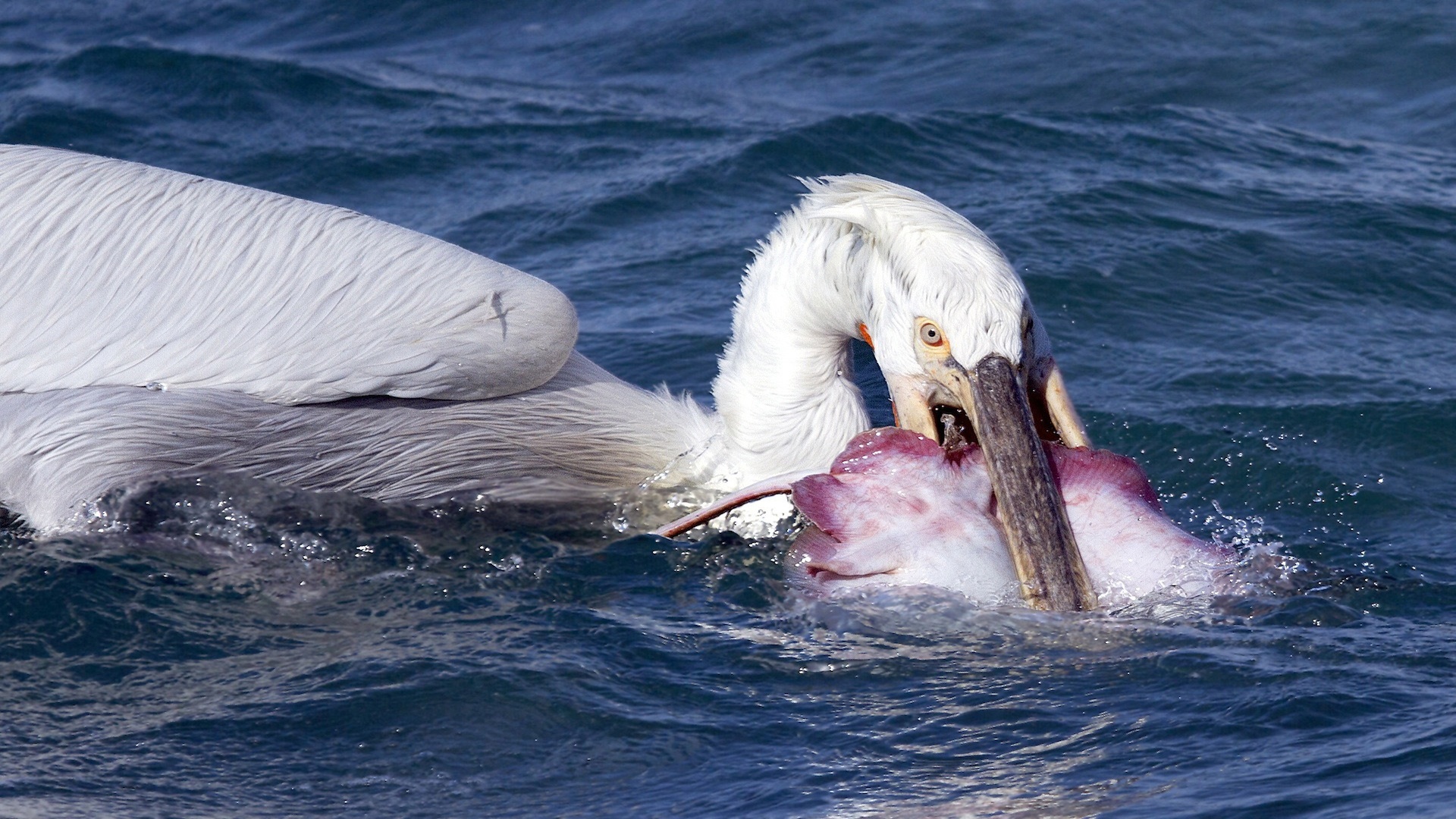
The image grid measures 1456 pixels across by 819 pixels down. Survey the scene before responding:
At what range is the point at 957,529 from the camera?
3.19 m

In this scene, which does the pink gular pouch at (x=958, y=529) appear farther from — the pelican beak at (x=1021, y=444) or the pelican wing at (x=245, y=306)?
the pelican wing at (x=245, y=306)

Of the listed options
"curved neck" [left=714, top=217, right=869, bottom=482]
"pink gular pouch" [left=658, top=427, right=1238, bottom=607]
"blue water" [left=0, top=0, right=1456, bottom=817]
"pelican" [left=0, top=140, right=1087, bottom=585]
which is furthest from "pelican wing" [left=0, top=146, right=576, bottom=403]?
"pink gular pouch" [left=658, top=427, right=1238, bottom=607]

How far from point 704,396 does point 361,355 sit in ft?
4.94

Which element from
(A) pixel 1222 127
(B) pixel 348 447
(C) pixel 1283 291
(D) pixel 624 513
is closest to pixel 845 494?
(D) pixel 624 513

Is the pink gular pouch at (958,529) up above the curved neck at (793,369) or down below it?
below

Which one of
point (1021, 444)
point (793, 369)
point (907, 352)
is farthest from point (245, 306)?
point (1021, 444)

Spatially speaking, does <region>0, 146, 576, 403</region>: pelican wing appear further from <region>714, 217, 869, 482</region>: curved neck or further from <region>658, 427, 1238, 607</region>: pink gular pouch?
<region>658, 427, 1238, 607</region>: pink gular pouch

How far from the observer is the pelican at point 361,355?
3502 millimetres

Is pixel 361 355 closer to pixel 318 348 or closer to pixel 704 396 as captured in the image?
pixel 318 348

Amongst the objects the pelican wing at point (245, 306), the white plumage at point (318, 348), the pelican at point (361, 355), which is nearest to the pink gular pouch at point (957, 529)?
the pelican at point (361, 355)

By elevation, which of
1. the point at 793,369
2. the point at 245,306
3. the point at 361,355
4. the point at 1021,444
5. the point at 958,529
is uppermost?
the point at 245,306

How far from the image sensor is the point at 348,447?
12.2 feet

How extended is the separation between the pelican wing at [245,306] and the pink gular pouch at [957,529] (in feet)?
2.65

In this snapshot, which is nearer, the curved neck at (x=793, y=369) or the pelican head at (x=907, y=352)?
the pelican head at (x=907, y=352)
